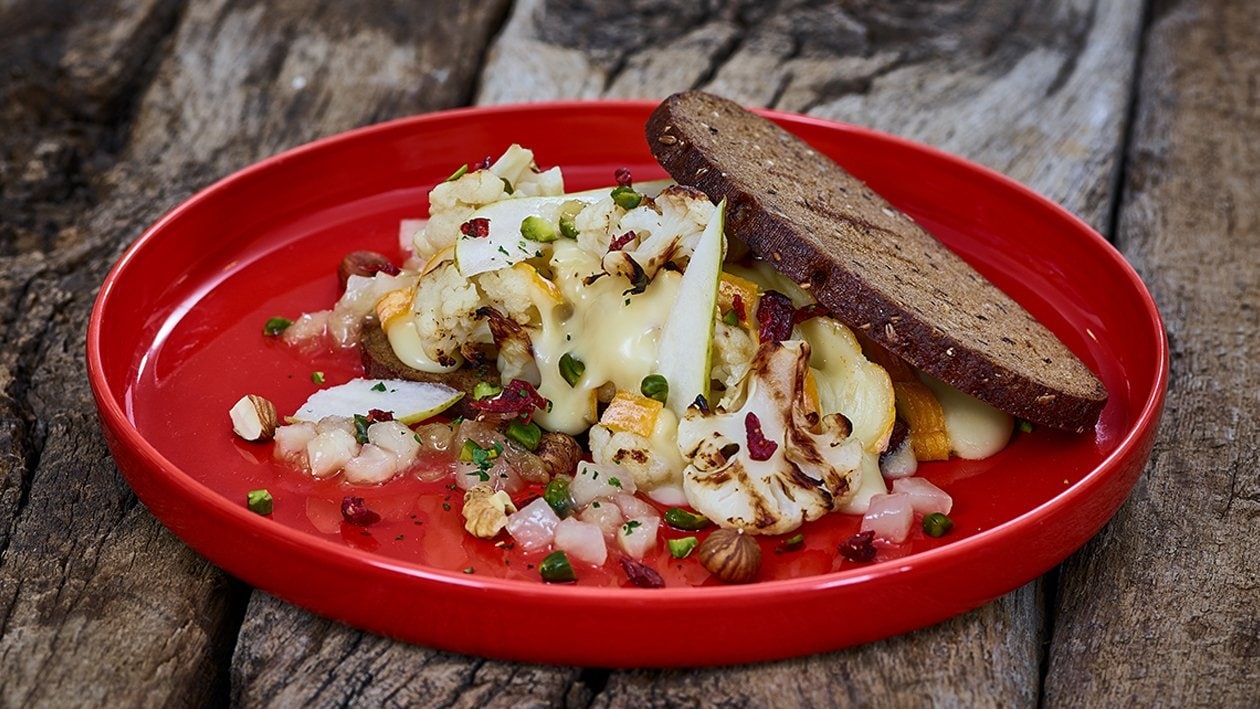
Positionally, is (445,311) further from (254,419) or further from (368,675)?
(368,675)

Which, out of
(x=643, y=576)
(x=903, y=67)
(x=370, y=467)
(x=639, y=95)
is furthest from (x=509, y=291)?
(x=903, y=67)

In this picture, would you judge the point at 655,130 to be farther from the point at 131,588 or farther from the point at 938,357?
the point at 131,588

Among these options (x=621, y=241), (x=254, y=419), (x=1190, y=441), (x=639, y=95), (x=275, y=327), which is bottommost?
(x=639, y=95)

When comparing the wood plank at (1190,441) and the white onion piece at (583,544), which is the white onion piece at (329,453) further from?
the wood plank at (1190,441)

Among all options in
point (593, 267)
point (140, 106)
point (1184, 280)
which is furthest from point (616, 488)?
point (140, 106)

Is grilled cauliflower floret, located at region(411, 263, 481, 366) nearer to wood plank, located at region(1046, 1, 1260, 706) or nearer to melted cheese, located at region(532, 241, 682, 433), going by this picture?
melted cheese, located at region(532, 241, 682, 433)

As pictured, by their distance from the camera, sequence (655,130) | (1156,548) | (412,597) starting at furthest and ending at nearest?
(655,130) → (1156,548) → (412,597)
